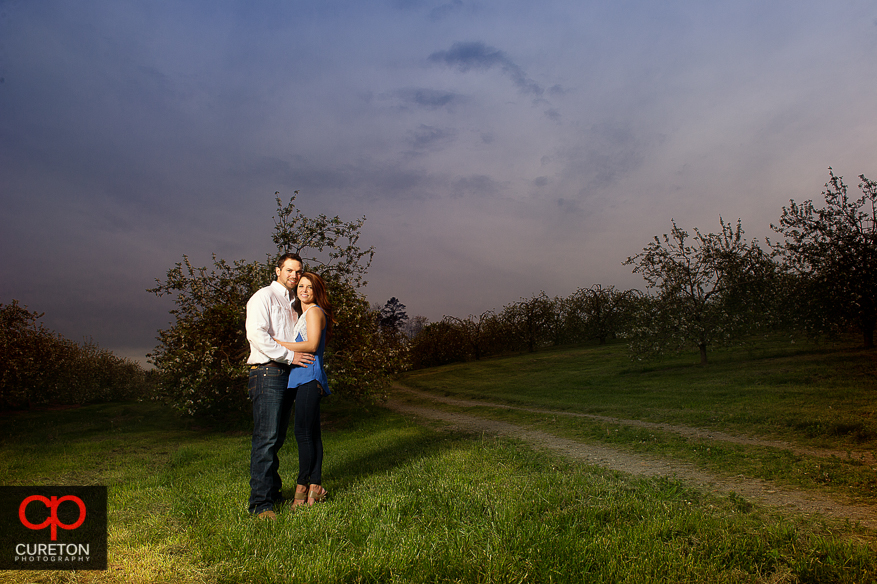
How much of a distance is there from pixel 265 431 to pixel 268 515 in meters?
0.86

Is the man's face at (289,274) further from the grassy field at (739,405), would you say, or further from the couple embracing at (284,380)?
the grassy field at (739,405)

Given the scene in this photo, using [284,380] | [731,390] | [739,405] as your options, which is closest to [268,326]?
[284,380]

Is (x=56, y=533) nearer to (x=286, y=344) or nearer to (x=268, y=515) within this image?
(x=268, y=515)

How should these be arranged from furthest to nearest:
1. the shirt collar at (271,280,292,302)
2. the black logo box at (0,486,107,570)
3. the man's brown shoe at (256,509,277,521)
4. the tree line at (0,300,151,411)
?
the tree line at (0,300,151,411), the shirt collar at (271,280,292,302), the man's brown shoe at (256,509,277,521), the black logo box at (0,486,107,570)

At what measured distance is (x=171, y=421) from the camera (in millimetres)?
19438

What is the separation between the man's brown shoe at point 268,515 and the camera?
187 inches

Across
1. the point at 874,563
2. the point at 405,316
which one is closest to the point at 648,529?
the point at 874,563

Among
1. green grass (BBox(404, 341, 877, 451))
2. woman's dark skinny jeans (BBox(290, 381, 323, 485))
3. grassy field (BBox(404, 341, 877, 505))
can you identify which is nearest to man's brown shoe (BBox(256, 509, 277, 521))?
woman's dark skinny jeans (BBox(290, 381, 323, 485))

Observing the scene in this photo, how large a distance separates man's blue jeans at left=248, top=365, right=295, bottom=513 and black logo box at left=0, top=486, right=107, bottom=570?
4.57 feet

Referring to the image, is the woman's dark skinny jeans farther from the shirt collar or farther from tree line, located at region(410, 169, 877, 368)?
tree line, located at region(410, 169, 877, 368)

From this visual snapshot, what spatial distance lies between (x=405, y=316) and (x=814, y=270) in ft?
219

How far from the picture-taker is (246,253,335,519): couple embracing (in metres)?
5.02

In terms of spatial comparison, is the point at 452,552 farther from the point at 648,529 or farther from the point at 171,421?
the point at 171,421

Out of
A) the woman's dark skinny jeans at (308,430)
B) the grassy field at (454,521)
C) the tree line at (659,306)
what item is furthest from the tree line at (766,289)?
the woman's dark skinny jeans at (308,430)
